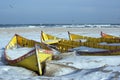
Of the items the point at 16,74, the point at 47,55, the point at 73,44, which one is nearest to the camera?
the point at 16,74

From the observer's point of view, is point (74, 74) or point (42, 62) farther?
point (42, 62)

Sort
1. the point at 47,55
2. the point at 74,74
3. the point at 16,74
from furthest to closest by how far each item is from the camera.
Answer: the point at 47,55, the point at 16,74, the point at 74,74

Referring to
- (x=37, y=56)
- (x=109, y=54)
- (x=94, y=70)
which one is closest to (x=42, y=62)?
(x=37, y=56)

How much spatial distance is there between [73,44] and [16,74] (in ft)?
23.0

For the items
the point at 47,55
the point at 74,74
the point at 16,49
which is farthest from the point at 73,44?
the point at 74,74

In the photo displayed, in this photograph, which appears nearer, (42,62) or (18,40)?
(42,62)

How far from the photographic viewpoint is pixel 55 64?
10.9 m

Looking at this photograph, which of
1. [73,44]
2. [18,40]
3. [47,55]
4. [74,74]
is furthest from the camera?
[18,40]

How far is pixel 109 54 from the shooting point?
13.2m

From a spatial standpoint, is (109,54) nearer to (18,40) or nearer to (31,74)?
(31,74)

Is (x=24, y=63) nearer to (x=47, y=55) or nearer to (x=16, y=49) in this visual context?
(x=47, y=55)

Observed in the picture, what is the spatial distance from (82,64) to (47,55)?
186 centimetres

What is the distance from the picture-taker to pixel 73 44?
56.5 ft

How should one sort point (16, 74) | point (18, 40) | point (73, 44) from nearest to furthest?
point (16, 74) < point (73, 44) < point (18, 40)
